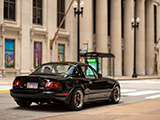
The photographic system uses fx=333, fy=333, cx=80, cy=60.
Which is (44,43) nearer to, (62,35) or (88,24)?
(62,35)

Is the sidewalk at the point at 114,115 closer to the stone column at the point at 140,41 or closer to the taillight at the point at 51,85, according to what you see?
the taillight at the point at 51,85

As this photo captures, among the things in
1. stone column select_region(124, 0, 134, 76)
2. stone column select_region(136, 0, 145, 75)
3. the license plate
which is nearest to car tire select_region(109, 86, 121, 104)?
the license plate

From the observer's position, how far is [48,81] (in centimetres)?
913

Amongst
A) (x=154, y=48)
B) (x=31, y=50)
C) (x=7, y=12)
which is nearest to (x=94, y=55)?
(x=31, y=50)

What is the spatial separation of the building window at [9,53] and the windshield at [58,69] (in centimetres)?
2485

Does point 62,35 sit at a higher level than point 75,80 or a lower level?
higher

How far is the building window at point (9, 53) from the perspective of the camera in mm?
34406

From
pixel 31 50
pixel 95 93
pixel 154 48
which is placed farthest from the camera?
pixel 154 48

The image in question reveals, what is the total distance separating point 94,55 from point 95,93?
22.9 m

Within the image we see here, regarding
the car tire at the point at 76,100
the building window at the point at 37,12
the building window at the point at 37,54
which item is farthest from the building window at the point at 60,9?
the car tire at the point at 76,100

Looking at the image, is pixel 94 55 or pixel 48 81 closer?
pixel 48 81

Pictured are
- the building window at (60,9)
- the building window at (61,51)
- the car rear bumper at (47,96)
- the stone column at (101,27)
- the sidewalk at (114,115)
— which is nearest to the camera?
the sidewalk at (114,115)

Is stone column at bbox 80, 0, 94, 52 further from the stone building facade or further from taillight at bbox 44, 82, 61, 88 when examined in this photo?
taillight at bbox 44, 82, 61, 88

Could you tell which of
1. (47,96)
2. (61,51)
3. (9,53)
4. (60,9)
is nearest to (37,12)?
(60,9)
